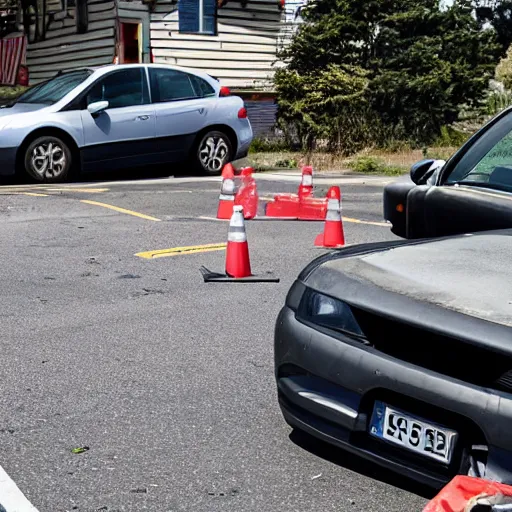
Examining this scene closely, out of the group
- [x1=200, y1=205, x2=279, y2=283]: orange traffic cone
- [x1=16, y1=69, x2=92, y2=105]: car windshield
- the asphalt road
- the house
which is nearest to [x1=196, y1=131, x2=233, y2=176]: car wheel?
[x1=16, y1=69, x2=92, y2=105]: car windshield

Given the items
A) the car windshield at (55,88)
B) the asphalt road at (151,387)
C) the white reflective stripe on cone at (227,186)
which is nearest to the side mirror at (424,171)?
the asphalt road at (151,387)

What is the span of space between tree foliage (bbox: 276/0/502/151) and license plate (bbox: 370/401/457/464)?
19426 millimetres

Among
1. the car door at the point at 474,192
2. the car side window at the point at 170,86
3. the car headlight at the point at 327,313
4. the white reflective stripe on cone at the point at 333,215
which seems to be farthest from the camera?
the car side window at the point at 170,86

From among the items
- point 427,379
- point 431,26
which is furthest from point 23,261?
point 431,26

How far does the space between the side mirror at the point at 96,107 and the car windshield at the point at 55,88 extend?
0.49 m

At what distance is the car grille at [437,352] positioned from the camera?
3.22 metres

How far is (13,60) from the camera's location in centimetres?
2714

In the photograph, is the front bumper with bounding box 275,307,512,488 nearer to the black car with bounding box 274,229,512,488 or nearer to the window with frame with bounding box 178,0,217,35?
the black car with bounding box 274,229,512,488

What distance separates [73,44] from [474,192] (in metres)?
20.2

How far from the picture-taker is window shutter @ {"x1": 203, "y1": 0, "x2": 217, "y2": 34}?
2394cm

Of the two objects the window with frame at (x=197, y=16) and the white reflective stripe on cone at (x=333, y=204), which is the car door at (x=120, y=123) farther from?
the window with frame at (x=197, y=16)

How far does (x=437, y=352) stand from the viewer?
11.1 ft

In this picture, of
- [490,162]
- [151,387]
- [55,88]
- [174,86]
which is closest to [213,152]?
[174,86]

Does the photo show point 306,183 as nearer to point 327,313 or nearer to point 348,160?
point 327,313
